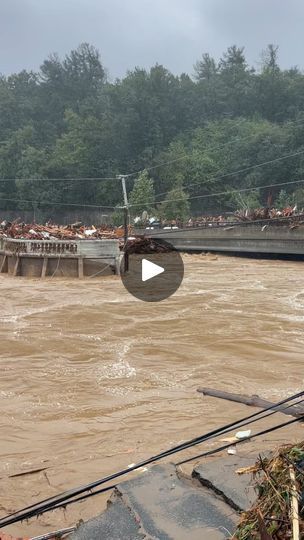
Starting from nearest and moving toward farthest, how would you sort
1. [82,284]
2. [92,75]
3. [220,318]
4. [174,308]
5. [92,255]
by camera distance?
1. [220,318]
2. [174,308]
3. [82,284]
4. [92,255]
5. [92,75]

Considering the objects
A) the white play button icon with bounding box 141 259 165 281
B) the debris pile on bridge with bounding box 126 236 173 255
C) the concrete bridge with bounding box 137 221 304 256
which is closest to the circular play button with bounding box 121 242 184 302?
the white play button icon with bounding box 141 259 165 281

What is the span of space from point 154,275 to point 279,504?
2076cm

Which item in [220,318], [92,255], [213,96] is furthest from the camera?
[213,96]

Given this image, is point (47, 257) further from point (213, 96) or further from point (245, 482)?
point (213, 96)

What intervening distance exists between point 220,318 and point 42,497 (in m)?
8.97

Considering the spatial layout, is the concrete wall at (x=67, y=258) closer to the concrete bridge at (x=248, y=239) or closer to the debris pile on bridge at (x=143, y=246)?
the concrete bridge at (x=248, y=239)

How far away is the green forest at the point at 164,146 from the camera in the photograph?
54.6 m

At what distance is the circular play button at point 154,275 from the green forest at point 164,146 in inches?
530

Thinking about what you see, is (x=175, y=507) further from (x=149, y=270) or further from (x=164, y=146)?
(x=164, y=146)

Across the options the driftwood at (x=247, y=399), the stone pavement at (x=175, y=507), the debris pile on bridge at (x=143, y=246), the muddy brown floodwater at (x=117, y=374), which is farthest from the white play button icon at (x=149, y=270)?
the stone pavement at (x=175, y=507)

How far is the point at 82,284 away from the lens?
775 inches

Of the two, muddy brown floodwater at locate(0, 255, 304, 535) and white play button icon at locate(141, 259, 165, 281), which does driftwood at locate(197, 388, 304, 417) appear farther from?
white play button icon at locate(141, 259, 165, 281)

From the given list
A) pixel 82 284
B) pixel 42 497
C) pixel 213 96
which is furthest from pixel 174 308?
pixel 213 96

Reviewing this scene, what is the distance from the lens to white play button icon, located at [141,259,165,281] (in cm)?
2274
